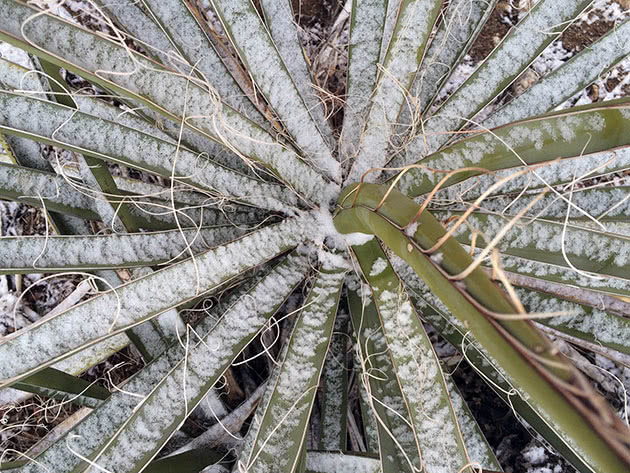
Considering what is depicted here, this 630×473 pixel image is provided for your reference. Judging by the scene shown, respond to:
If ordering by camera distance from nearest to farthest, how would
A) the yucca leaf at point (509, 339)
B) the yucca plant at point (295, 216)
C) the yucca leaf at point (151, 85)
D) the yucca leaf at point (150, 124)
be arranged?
the yucca leaf at point (509, 339) < the yucca leaf at point (151, 85) < the yucca plant at point (295, 216) < the yucca leaf at point (150, 124)

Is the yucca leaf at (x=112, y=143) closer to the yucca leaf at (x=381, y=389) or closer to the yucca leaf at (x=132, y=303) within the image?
the yucca leaf at (x=132, y=303)

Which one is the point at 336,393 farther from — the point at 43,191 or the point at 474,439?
the point at 43,191

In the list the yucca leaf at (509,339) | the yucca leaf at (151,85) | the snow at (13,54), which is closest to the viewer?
the yucca leaf at (509,339)

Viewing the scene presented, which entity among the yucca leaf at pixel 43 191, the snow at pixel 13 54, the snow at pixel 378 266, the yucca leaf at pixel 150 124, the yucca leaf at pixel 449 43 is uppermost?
the yucca leaf at pixel 449 43

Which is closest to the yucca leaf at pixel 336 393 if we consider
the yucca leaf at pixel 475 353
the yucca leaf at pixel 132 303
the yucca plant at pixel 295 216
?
the yucca plant at pixel 295 216

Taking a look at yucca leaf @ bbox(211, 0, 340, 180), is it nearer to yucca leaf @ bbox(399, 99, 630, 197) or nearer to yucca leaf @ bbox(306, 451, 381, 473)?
yucca leaf @ bbox(399, 99, 630, 197)

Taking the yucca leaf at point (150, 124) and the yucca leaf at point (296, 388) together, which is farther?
the yucca leaf at point (150, 124)
